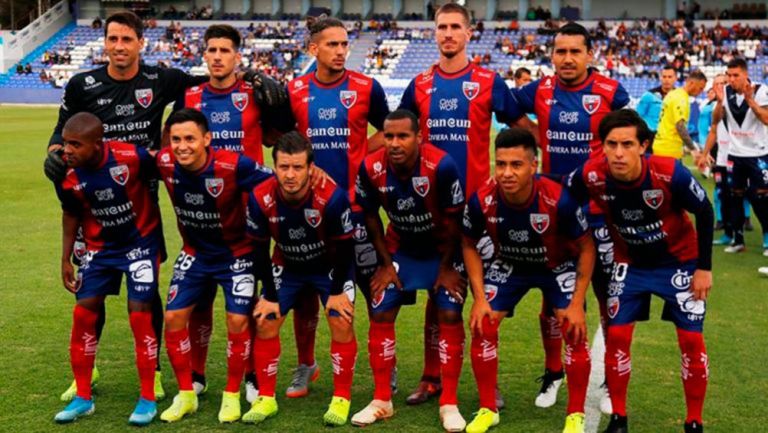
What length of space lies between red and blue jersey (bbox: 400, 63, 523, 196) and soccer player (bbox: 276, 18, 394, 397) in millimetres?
387

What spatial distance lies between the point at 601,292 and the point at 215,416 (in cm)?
265

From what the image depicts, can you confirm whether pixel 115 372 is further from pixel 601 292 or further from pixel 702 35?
pixel 702 35

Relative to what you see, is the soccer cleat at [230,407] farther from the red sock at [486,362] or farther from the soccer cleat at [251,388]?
the red sock at [486,362]

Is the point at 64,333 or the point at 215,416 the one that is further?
the point at 64,333

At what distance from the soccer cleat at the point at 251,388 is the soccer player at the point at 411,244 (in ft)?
2.71

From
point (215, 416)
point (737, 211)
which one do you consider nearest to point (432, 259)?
point (215, 416)

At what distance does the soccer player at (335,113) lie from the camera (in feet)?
19.9

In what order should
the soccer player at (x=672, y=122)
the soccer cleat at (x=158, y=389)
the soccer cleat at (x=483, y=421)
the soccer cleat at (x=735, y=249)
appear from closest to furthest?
the soccer cleat at (x=483, y=421)
the soccer cleat at (x=158, y=389)
the soccer cleat at (x=735, y=249)
the soccer player at (x=672, y=122)

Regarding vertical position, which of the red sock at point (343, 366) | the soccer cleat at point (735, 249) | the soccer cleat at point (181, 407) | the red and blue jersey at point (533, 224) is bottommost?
→ the soccer cleat at point (735, 249)

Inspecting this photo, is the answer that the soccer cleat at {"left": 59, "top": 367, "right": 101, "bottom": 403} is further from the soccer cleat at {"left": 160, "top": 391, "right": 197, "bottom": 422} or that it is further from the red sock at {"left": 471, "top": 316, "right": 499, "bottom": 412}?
the red sock at {"left": 471, "top": 316, "right": 499, "bottom": 412}

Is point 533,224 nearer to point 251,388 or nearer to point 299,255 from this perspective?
point 299,255

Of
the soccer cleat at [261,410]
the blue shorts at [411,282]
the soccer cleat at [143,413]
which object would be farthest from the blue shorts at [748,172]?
the soccer cleat at [143,413]

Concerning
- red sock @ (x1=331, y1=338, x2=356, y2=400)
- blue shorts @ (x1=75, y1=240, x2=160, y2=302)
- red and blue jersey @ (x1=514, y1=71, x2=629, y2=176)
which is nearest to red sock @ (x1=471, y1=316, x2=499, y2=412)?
red sock @ (x1=331, y1=338, x2=356, y2=400)

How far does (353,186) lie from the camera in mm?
6137
